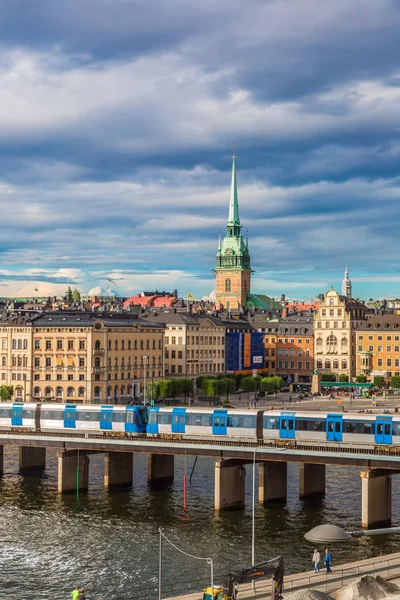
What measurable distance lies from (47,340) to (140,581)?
10991 centimetres

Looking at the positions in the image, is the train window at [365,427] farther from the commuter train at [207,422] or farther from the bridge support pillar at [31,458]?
the bridge support pillar at [31,458]

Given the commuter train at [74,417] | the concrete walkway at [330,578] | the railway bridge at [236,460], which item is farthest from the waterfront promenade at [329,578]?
the commuter train at [74,417]

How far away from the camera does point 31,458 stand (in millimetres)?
99500

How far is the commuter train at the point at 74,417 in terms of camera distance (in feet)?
299

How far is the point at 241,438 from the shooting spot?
3346 inches

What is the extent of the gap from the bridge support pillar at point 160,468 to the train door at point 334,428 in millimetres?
17456

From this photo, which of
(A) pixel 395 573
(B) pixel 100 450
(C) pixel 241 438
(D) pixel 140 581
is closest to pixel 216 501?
(C) pixel 241 438

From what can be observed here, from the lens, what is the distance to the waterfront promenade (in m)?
48.8

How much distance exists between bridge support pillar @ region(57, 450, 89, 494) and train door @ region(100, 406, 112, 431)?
13.1ft

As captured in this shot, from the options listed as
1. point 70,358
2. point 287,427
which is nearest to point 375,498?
point 287,427

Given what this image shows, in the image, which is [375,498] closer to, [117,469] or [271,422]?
[271,422]

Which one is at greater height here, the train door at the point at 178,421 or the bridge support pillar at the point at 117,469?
the train door at the point at 178,421

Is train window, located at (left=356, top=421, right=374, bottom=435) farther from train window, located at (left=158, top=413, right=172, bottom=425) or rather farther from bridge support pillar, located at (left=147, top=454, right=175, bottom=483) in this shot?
bridge support pillar, located at (left=147, top=454, right=175, bottom=483)

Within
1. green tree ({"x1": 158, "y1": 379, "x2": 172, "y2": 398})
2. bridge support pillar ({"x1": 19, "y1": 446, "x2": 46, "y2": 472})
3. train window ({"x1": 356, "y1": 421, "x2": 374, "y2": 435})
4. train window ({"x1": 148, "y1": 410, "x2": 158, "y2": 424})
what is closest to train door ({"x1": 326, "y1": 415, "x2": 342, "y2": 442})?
train window ({"x1": 356, "y1": 421, "x2": 374, "y2": 435})
